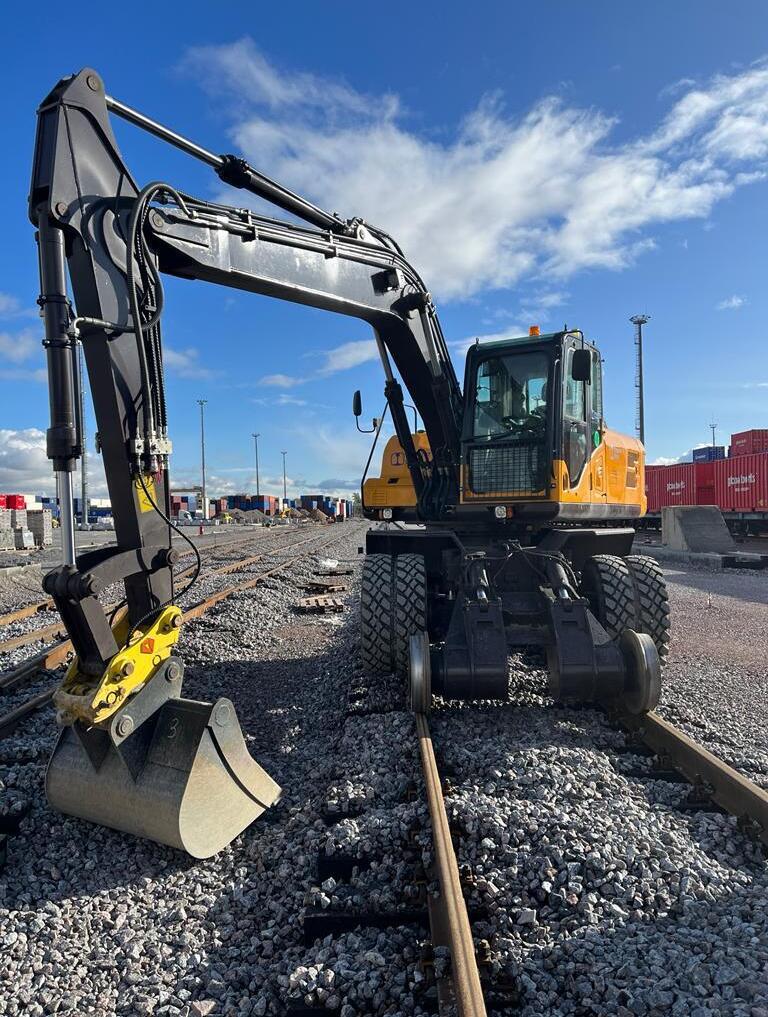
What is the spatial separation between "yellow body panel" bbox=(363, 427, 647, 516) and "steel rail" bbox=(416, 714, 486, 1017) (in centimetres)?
327

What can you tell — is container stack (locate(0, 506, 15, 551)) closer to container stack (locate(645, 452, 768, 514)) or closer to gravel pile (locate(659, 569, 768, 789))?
gravel pile (locate(659, 569, 768, 789))

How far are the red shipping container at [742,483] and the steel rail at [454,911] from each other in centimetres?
2720

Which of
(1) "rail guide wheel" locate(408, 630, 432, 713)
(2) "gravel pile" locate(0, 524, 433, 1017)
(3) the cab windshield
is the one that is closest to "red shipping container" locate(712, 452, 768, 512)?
(3) the cab windshield

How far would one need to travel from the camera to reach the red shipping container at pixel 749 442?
3177cm

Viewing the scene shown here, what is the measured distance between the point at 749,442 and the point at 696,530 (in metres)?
13.2

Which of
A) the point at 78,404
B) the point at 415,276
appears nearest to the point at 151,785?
the point at 78,404

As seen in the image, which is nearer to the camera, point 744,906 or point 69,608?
point 744,906

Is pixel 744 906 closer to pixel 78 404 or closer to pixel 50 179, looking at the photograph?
pixel 78 404

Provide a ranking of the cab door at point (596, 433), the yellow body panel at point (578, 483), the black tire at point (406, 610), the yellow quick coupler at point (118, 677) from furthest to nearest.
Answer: the cab door at point (596, 433), the yellow body panel at point (578, 483), the black tire at point (406, 610), the yellow quick coupler at point (118, 677)

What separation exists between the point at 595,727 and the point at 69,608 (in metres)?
4.04

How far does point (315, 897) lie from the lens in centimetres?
320

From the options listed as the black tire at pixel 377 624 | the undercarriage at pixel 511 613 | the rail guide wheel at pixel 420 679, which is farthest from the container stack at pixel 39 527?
the rail guide wheel at pixel 420 679

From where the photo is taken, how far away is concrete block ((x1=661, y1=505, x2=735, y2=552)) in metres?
22.1

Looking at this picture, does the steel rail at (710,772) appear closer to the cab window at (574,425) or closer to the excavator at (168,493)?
the excavator at (168,493)
